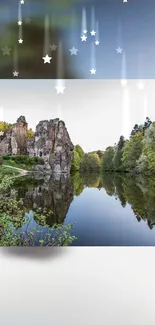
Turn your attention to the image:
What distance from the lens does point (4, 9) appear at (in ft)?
13.3

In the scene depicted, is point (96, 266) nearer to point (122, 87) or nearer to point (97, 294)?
point (97, 294)

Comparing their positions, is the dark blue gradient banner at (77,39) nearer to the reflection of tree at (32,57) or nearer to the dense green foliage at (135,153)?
the reflection of tree at (32,57)

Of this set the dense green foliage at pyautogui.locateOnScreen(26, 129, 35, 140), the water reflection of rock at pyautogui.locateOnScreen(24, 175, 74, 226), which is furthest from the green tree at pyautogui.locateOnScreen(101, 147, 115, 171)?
the dense green foliage at pyautogui.locateOnScreen(26, 129, 35, 140)

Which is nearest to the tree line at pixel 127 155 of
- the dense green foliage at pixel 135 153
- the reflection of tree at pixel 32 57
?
the dense green foliage at pixel 135 153

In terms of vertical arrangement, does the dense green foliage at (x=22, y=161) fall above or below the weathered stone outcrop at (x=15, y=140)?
below

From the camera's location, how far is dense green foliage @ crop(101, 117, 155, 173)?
4203 millimetres

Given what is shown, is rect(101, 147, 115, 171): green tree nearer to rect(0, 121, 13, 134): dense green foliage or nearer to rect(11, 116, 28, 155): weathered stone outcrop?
rect(11, 116, 28, 155): weathered stone outcrop

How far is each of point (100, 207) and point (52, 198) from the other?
1.43 feet

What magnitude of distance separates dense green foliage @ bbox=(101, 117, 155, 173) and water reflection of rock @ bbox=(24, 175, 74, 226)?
423mm

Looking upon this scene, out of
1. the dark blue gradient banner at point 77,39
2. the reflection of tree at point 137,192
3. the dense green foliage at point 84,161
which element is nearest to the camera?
the dark blue gradient banner at point 77,39

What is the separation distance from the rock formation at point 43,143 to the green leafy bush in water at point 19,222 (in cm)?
28

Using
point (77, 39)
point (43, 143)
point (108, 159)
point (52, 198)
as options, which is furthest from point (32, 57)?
point (52, 198)

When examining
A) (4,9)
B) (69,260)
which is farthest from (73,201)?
(4,9)

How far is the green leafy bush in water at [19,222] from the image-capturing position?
414cm
